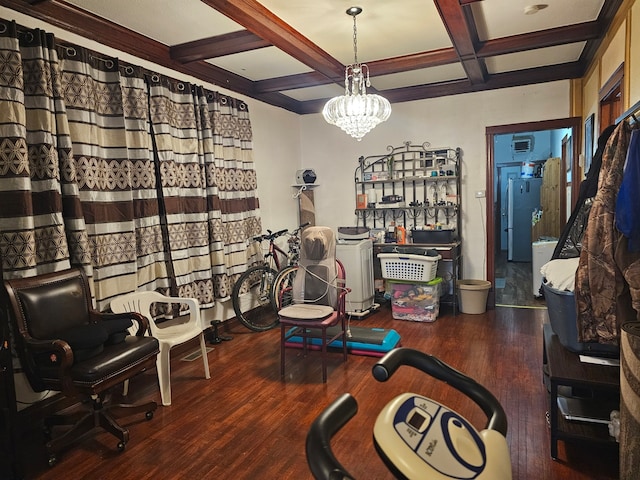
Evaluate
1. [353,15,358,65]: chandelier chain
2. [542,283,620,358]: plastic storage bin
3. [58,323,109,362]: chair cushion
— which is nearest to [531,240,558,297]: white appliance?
[542,283,620,358]: plastic storage bin

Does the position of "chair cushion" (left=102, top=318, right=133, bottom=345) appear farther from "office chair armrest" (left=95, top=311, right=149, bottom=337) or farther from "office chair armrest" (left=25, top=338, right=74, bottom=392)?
"office chair armrest" (left=25, top=338, right=74, bottom=392)

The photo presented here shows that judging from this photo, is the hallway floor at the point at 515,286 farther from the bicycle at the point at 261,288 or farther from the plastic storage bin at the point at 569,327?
the plastic storage bin at the point at 569,327

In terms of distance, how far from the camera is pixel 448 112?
17.0 ft

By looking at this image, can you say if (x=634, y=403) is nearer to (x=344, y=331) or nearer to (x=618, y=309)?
(x=618, y=309)

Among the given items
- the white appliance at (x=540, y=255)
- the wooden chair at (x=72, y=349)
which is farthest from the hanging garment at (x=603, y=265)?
the white appliance at (x=540, y=255)

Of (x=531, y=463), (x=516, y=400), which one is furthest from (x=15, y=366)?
(x=516, y=400)

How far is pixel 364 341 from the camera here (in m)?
3.77

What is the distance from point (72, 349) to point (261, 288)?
2.58m

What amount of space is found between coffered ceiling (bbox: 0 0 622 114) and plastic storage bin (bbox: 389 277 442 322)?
2259 millimetres

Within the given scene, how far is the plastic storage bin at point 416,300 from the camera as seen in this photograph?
465 centimetres

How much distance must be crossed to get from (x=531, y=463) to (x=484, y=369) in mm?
1197

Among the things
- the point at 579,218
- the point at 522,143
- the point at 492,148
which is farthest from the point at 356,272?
the point at 522,143

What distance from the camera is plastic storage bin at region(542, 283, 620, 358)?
7.38ft

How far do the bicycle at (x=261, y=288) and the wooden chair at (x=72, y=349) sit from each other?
1732mm
